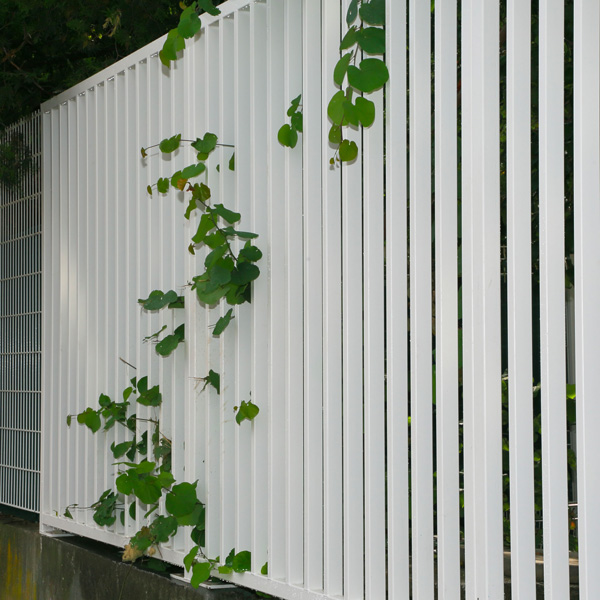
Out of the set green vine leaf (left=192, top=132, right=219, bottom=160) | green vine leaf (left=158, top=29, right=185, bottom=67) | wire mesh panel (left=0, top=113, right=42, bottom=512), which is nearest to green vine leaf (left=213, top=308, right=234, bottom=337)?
green vine leaf (left=192, top=132, right=219, bottom=160)

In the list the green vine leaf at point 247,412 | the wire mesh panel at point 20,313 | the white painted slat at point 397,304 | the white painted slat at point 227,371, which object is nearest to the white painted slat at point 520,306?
the white painted slat at point 397,304

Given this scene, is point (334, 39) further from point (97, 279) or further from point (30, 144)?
point (30, 144)

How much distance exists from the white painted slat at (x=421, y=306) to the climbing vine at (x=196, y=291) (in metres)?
0.14

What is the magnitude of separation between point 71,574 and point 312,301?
2.31 meters

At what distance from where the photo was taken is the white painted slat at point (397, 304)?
9.85 ft

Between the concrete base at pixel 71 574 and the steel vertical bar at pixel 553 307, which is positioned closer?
the steel vertical bar at pixel 553 307

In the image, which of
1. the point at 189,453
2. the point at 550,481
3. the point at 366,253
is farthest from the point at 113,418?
the point at 550,481

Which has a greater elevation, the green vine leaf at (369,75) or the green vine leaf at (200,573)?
the green vine leaf at (369,75)

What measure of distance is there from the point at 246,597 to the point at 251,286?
3.94ft

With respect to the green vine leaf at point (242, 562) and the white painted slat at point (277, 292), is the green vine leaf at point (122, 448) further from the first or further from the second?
the white painted slat at point (277, 292)

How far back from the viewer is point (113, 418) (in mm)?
4574

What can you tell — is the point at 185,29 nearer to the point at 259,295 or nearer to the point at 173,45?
the point at 173,45

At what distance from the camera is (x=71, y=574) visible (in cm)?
492

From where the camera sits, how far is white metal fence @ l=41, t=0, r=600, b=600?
2562mm
